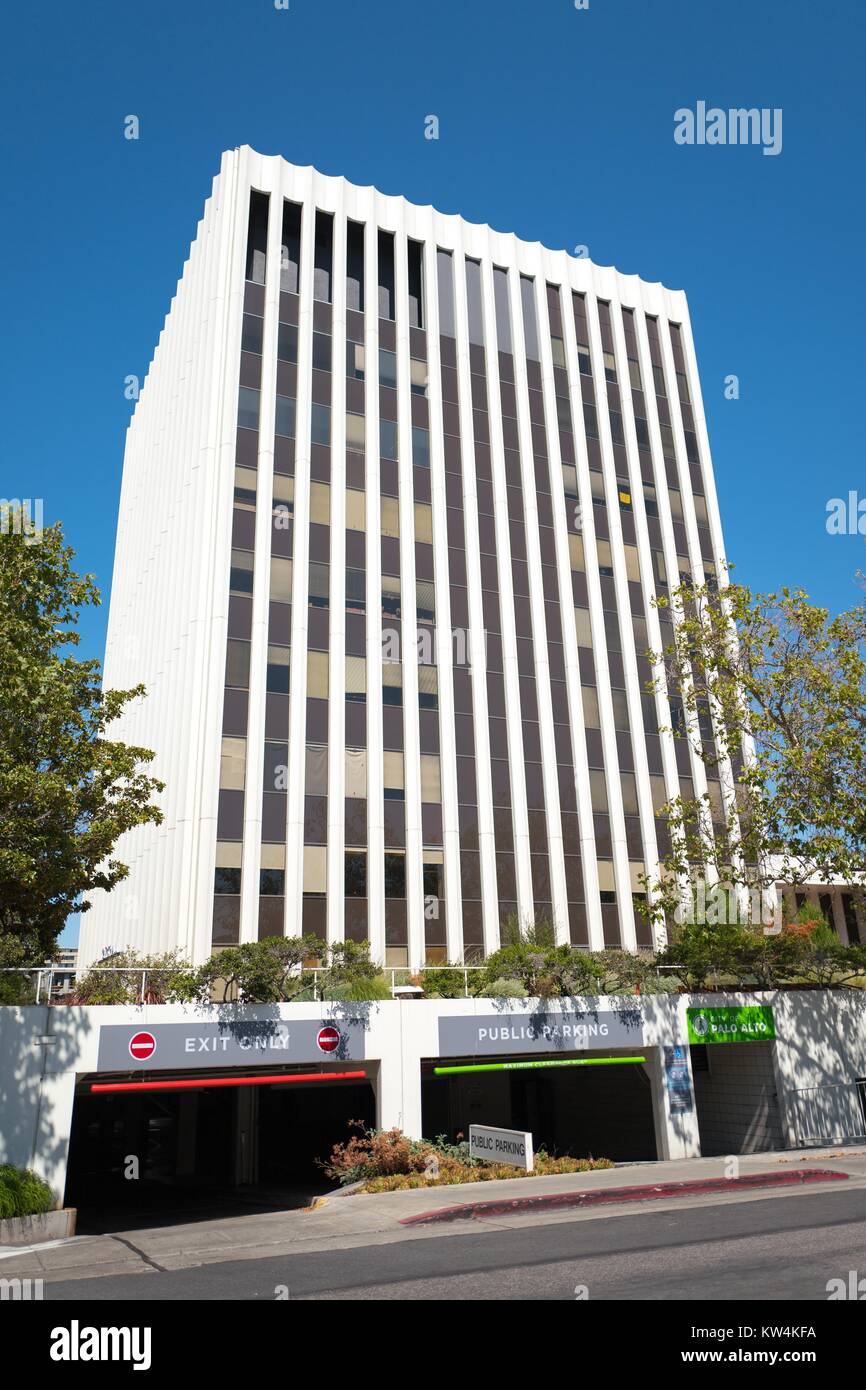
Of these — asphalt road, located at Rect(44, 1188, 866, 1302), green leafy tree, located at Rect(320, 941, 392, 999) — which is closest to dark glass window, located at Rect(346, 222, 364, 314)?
green leafy tree, located at Rect(320, 941, 392, 999)

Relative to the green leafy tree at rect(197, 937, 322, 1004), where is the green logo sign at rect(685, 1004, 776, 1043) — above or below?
below

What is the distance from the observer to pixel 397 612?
122 feet

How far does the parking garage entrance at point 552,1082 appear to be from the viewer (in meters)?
23.1

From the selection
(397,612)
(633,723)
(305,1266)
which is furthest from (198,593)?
(305,1266)

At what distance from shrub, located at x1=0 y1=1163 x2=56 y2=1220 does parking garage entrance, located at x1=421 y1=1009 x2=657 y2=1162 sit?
8210 millimetres

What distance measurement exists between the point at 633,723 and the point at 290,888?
16.8m

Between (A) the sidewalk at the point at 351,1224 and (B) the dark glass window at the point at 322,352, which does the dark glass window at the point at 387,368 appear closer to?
(B) the dark glass window at the point at 322,352

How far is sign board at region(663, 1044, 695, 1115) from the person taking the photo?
24.8 meters

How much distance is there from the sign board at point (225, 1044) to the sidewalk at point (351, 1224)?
10.2 ft

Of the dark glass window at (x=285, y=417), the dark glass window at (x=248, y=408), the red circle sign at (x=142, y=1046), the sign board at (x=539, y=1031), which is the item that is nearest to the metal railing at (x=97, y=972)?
the red circle sign at (x=142, y=1046)

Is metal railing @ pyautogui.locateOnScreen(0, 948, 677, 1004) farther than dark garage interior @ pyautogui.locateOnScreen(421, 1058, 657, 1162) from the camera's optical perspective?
No

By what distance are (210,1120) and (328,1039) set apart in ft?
45.5

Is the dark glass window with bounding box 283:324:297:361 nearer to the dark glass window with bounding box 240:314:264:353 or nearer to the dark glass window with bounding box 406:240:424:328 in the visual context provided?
the dark glass window with bounding box 240:314:264:353
